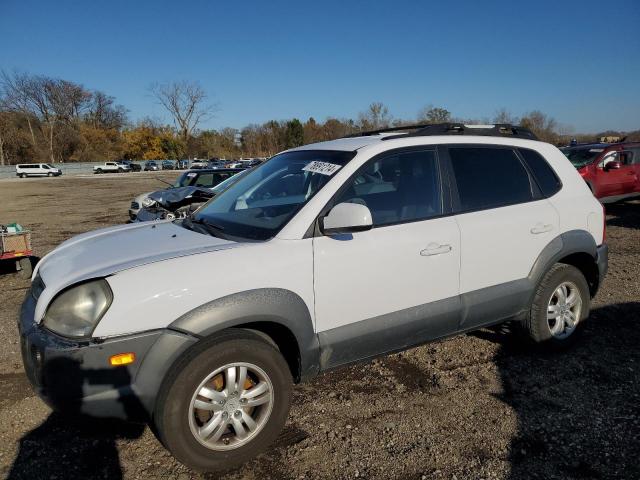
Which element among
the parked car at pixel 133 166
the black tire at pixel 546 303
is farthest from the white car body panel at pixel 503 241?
the parked car at pixel 133 166

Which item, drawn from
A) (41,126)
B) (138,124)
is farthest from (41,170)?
(138,124)

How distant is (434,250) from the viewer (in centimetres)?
314

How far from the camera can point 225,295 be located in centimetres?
247

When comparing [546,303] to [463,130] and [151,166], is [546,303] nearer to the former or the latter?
[463,130]

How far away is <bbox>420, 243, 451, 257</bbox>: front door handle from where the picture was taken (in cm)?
310

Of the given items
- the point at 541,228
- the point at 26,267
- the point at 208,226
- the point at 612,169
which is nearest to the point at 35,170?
the point at 26,267

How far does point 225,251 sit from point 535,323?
2699 millimetres

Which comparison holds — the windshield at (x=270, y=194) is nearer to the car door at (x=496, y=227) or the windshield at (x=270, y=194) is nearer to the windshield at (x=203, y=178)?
the car door at (x=496, y=227)

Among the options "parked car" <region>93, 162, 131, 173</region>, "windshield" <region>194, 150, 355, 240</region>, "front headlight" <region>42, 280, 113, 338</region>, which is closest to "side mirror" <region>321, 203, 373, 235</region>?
"windshield" <region>194, 150, 355, 240</region>

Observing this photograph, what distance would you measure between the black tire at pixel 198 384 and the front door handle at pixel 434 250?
3.85 ft

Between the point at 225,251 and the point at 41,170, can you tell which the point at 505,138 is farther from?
the point at 41,170

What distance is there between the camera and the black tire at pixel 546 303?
150 inches

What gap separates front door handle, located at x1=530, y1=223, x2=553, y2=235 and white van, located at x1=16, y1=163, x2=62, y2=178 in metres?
62.8

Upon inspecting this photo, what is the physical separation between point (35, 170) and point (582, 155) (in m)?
59.3
